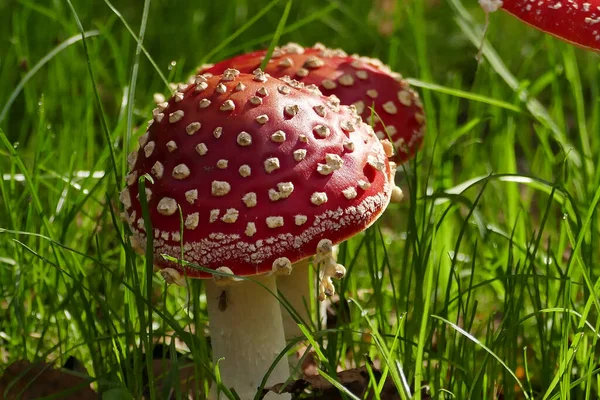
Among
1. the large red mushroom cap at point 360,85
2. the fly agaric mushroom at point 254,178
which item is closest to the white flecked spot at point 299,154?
the fly agaric mushroom at point 254,178

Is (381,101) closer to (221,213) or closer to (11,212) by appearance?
(221,213)

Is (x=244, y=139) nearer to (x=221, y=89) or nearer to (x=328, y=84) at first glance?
(x=221, y=89)

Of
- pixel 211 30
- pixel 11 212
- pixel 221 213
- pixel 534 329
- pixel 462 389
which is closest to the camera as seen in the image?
pixel 221 213

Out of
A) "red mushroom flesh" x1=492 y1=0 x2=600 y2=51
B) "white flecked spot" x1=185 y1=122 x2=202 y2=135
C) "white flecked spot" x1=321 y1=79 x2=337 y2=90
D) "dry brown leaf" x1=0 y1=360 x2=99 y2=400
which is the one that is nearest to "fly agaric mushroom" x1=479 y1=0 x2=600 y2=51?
"red mushroom flesh" x1=492 y1=0 x2=600 y2=51

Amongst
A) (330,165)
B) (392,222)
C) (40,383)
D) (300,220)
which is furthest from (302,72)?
(392,222)

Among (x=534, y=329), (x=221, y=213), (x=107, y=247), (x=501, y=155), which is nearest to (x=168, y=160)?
(x=221, y=213)

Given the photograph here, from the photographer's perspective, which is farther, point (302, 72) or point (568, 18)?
point (302, 72)
